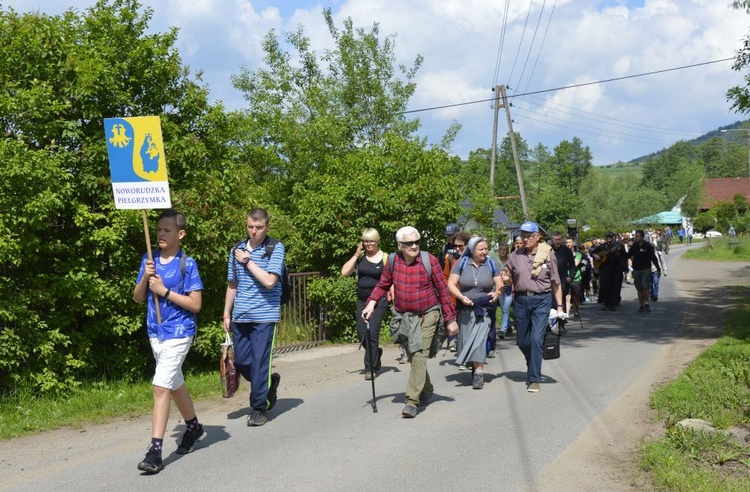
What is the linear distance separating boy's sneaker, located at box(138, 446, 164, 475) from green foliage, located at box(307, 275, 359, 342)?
7.62m

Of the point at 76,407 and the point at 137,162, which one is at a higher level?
the point at 137,162

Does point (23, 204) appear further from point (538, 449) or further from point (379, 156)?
point (379, 156)

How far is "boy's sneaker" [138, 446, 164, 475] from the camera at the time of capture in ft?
18.0

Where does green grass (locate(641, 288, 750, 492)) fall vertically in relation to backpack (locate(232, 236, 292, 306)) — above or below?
below

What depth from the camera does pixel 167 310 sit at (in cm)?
573

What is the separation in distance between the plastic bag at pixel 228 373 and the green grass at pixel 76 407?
1338 mm


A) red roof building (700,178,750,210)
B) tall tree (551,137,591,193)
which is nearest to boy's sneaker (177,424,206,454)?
tall tree (551,137,591,193)

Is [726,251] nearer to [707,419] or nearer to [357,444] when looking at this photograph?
[707,419]

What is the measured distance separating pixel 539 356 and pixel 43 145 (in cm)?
599

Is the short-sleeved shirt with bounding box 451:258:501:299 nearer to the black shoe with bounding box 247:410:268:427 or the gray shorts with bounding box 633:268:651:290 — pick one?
the black shoe with bounding box 247:410:268:427

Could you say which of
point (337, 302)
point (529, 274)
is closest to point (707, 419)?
point (529, 274)

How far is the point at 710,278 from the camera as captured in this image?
2847cm

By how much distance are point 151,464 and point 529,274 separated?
4.75 meters

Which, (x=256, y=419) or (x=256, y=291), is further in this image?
(x=256, y=419)
